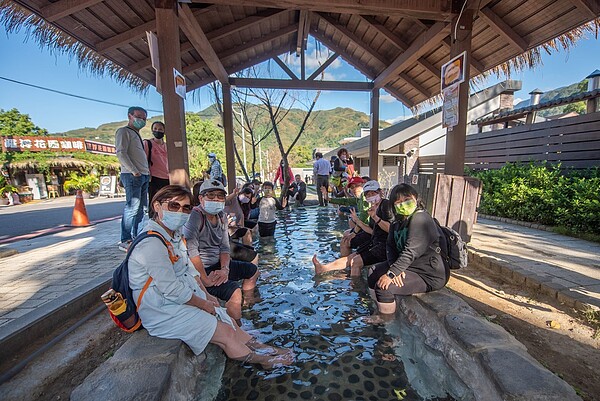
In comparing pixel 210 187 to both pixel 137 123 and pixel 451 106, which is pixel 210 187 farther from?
pixel 451 106

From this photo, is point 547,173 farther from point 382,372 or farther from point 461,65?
point 382,372

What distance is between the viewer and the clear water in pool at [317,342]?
1.87m

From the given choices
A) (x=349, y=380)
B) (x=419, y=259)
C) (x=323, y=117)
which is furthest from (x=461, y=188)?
(x=323, y=117)

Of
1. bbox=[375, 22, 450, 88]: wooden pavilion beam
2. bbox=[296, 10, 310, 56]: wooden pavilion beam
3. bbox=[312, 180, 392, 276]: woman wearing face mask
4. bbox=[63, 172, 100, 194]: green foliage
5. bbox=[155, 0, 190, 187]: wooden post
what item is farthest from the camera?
bbox=[63, 172, 100, 194]: green foliage

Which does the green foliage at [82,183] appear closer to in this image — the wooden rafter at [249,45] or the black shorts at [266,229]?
the wooden rafter at [249,45]

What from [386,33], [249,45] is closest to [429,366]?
[386,33]

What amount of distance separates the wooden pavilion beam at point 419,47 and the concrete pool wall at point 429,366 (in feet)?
14.4

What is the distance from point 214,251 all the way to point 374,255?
6.52 ft

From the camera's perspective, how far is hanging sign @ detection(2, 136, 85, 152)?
19.0 m

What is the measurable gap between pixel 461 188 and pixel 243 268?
315 cm

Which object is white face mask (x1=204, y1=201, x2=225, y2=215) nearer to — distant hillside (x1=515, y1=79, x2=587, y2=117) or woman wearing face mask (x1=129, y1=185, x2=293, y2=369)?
woman wearing face mask (x1=129, y1=185, x2=293, y2=369)

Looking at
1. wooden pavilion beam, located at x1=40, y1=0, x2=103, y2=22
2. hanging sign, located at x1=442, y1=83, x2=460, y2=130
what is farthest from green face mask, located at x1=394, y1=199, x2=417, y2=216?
wooden pavilion beam, located at x1=40, y1=0, x2=103, y2=22

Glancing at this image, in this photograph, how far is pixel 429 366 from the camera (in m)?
2.11

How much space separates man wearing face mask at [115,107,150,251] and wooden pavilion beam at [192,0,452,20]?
6.89 feet
